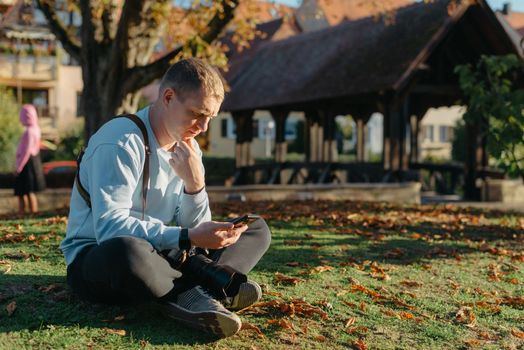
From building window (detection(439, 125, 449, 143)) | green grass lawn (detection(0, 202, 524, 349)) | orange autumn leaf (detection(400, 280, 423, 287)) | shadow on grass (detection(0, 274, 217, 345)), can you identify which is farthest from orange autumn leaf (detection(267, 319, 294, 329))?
building window (detection(439, 125, 449, 143))

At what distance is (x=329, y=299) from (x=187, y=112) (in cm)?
170

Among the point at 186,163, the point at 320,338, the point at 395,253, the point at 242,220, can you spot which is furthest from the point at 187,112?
the point at 395,253

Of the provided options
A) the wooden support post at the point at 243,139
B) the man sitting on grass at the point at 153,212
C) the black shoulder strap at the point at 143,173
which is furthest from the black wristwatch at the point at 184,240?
the wooden support post at the point at 243,139

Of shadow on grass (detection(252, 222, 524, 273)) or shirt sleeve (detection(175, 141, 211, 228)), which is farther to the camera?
shadow on grass (detection(252, 222, 524, 273))

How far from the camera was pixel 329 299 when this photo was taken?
439cm

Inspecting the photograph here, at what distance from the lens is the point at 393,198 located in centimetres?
1296

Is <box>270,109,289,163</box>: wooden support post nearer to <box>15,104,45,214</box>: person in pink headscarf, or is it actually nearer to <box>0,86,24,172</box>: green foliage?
<box>0,86,24,172</box>: green foliage

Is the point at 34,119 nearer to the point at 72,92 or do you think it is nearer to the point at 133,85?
the point at 133,85

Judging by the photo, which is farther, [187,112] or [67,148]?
[67,148]

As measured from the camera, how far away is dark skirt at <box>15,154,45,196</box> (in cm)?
1000

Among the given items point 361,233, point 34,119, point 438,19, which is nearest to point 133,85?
point 34,119

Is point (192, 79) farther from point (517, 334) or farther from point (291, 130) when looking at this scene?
point (291, 130)

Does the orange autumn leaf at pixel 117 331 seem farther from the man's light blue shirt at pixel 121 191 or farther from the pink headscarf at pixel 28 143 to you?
the pink headscarf at pixel 28 143

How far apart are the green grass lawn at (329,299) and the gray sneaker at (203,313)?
9 cm
